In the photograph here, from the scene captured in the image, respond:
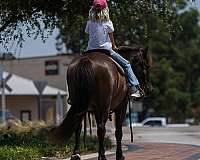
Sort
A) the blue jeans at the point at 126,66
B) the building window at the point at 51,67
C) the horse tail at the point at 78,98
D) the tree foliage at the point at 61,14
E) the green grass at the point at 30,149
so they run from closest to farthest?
the horse tail at the point at 78,98
the blue jeans at the point at 126,66
the green grass at the point at 30,149
the tree foliage at the point at 61,14
the building window at the point at 51,67

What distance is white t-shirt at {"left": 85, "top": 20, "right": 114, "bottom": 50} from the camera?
10.0 meters

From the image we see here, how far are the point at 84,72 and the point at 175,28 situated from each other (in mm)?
9187

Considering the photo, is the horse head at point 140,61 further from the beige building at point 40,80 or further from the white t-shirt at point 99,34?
the beige building at point 40,80

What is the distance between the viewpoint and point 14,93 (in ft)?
151

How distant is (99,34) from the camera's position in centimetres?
1004

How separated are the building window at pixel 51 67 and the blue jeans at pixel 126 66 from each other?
40.9 meters

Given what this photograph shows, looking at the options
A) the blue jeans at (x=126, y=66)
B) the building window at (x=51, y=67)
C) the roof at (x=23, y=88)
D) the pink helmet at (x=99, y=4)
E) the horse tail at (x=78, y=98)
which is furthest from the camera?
the building window at (x=51, y=67)

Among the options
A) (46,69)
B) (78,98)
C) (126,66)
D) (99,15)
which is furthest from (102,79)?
(46,69)

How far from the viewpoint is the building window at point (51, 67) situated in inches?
2012

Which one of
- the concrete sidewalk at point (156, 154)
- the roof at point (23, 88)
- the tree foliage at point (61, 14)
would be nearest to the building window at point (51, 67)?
the roof at point (23, 88)

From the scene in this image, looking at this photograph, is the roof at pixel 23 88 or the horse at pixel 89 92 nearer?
the horse at pixel 89 92

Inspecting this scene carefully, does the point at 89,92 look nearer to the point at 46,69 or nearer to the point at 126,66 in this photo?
the point at 126,66

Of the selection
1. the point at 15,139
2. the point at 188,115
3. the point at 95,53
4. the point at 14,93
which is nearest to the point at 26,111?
the point at 14,93

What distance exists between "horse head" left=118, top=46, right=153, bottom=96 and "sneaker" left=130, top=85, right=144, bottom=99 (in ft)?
0.52
